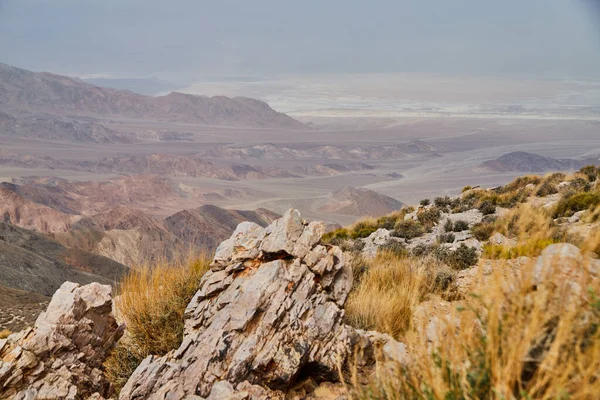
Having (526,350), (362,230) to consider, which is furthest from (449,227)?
(526,350)

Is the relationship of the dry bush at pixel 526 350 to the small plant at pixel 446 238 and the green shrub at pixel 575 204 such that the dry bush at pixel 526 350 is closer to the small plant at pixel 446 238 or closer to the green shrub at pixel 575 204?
the small plant at pixel 446 238

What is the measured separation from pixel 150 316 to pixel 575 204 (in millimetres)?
12814

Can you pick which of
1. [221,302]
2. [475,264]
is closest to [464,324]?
[221,302]

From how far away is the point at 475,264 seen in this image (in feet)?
31.5

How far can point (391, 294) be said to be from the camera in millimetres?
7477

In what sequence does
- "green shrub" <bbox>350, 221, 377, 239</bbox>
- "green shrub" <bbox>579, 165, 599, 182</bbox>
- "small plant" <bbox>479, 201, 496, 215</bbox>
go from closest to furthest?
"small plant" <bbox>479, 201, 496, 215</bbox>
"green shrub" <bbox>350, 221, 377, 239</bbox>
"green shrub" <bbox>579, 165, 599, 182</bbox>

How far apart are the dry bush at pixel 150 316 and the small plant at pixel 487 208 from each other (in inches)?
515

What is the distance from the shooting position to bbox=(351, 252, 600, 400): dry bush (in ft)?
8.36

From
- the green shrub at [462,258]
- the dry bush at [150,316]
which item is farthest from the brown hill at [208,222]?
the dry bush at [150,316]

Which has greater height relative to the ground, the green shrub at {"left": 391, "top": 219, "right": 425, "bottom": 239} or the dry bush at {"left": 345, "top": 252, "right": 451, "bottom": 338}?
the dry bush at {"left": 345, "top": 252, "right": 451, "bottom": 338}

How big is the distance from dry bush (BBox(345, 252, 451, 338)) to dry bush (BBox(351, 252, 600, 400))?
2083 millimetres

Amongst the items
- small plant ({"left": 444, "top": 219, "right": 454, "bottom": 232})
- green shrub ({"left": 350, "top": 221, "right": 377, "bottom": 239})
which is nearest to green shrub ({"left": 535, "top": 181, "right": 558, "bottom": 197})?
→ small plant ({"left": 444, "top": 219, "right": 454, "bottom": 232})

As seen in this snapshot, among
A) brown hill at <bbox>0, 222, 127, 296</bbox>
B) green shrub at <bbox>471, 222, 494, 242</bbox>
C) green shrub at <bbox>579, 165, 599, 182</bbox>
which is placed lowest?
brown hill at <bbox>0, 222, 127, 296</bbox>

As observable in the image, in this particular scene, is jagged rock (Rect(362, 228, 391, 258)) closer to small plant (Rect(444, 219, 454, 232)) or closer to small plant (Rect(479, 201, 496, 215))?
small plant (Rect(444, 219, 454, 232))
